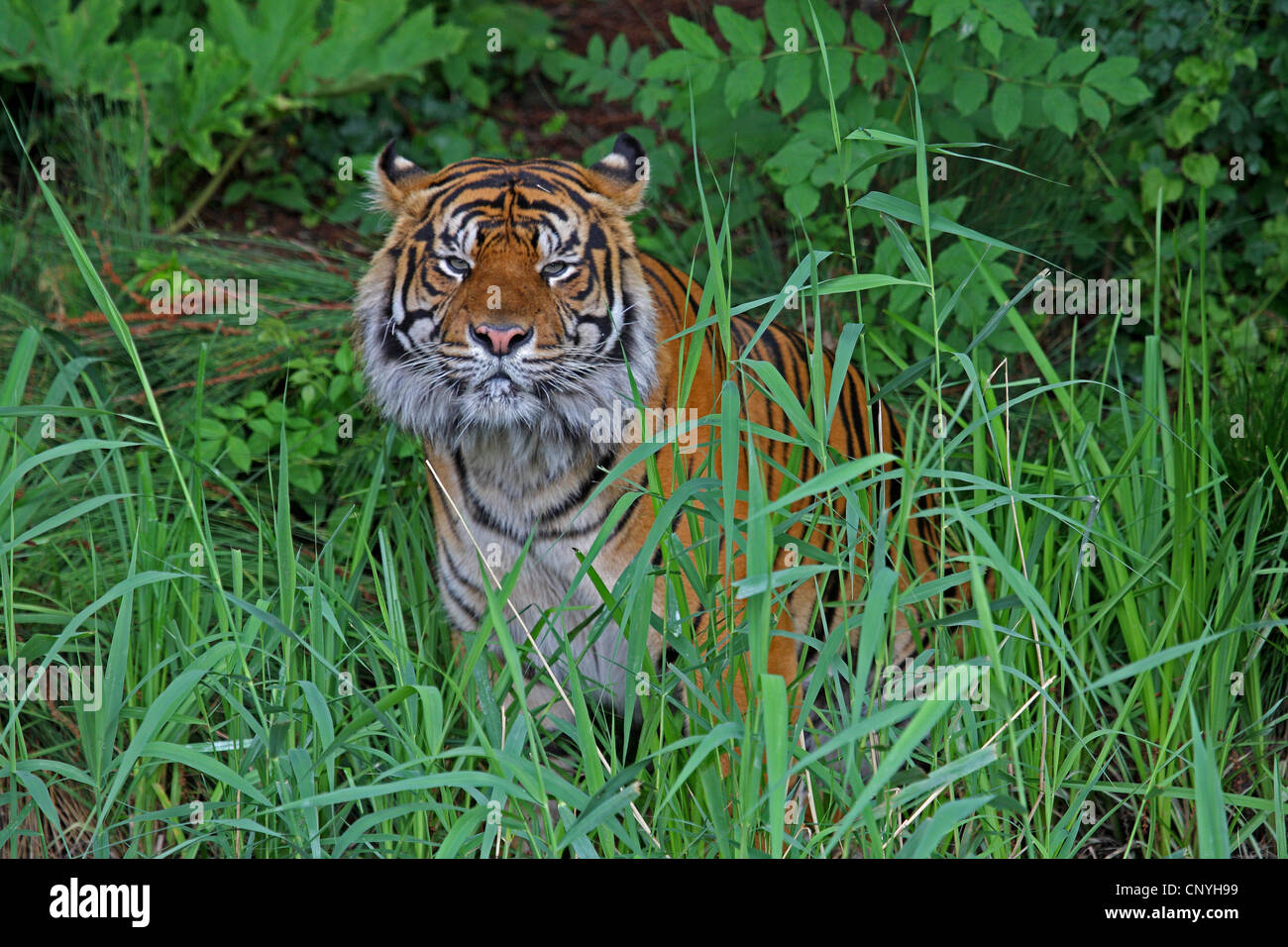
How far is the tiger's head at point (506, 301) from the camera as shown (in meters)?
2.59

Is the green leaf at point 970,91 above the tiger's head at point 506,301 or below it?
above

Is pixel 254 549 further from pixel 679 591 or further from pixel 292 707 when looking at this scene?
pixel 679 591

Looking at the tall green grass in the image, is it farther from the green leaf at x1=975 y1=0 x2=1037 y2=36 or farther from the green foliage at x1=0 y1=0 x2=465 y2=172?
the green foliage at x1=0 y1=0 x2=465 y2=172

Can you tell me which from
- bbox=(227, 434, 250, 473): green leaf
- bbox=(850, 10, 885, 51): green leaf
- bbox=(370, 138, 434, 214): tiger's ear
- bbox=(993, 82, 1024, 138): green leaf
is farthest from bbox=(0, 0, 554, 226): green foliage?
bbox=(993, 82, 1024, 138): green leaf

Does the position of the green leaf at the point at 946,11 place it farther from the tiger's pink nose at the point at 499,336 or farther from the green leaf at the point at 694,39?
the tiger's pink nose at the point at 499,336

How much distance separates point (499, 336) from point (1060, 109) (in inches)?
70.8

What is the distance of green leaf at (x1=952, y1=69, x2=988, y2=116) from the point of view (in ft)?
11.4

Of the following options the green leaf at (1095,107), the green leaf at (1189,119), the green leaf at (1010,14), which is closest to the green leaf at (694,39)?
the green leaf at (1010,14)

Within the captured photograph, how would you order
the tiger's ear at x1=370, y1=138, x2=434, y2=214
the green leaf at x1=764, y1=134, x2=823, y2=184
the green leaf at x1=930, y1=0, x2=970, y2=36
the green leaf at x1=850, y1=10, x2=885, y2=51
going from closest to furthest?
the tiger's ear at x1=370, y1=138, x2=434, y2=214
the green leaf at x1=930, y1=0, x2=970, y2=36
the green leaf at x1=764, y1=134, x2=823, y2=184
the green leaf at x1=850, y1=10, x2=885, y2=51

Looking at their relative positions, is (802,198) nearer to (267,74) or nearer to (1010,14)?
(1010,14)

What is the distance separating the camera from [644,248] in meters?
4.38

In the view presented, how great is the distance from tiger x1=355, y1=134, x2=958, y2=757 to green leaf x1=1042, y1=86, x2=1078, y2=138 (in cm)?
117

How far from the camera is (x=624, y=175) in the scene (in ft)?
9.55

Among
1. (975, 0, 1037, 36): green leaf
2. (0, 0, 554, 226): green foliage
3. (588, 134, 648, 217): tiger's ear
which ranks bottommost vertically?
(588, 134, 648, 217): tiger's ear
